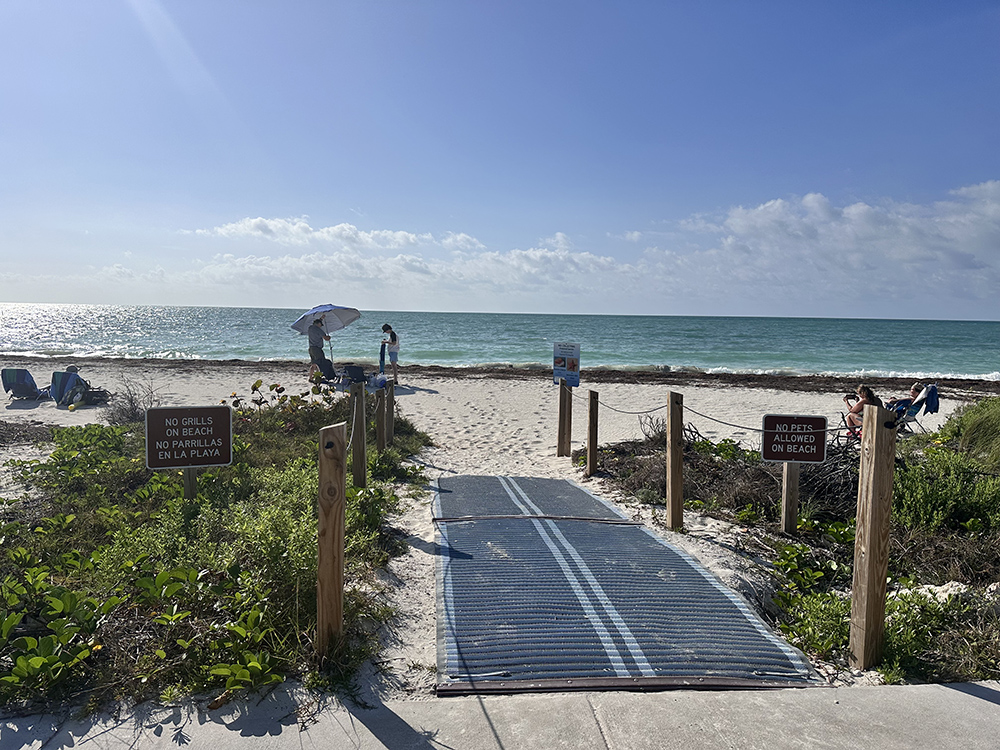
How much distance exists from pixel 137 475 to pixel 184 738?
4540 mm

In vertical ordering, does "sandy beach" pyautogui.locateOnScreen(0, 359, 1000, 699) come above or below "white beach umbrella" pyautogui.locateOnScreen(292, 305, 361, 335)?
below

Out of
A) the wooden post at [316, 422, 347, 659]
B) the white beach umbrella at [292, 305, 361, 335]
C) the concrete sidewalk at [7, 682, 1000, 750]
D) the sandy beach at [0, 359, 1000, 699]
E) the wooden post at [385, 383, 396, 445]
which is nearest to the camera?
the concrete sidewalk at [7, 682, 1000, 750]

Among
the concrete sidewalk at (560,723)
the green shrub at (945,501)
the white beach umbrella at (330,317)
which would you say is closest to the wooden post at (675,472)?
the green shrub at (945,501)

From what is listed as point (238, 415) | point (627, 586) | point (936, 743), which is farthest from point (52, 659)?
point (238, 415)

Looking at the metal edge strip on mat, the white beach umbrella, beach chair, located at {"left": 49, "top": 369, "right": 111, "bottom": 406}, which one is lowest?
the metal edge strip on mat

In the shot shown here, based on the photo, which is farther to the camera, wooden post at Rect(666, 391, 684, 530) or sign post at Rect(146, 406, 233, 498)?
wooden post at Rect(666, 391, 684, 530)

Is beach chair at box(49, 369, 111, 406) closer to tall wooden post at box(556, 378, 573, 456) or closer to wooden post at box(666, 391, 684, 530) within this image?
tall wooden post at box(556, 378, 573, 456)

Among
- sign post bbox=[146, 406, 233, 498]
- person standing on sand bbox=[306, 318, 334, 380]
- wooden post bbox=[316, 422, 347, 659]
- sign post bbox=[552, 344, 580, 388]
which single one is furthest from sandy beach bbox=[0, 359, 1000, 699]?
person standing on sand bbox=[306, 318, 334, 380]

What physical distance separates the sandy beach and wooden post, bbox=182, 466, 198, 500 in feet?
5.75

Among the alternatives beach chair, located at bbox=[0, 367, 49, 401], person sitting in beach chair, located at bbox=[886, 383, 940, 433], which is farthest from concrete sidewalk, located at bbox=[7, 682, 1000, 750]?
beach chair, located at bbox=[0, 367, 49, 401]

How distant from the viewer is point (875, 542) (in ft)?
10.9

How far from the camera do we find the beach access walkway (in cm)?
313

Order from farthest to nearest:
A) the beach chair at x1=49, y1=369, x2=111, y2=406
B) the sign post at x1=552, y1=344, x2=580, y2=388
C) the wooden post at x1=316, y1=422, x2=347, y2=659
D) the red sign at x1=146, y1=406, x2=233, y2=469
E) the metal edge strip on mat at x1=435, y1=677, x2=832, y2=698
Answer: the beach chair at x1=49, y1=369, x2=111, y2=406 < the sign post at x1=552, y1=344, x2=580, y2=388 < the red sign at x1=146, y1=406, x2=233, y2=469 < the wooden post at x1=316, y1=422, x2=347, y2=659 < the metal edge strip on mat at x1=435, y1=677, x2=832, y2=698

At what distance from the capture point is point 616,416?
525 inches
